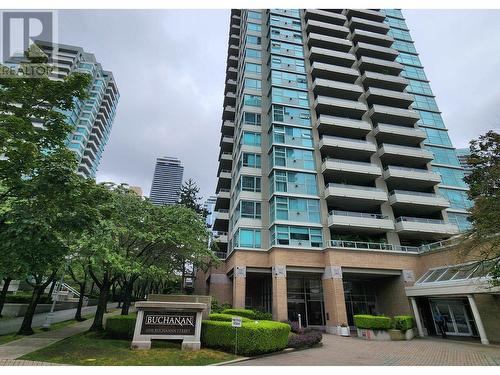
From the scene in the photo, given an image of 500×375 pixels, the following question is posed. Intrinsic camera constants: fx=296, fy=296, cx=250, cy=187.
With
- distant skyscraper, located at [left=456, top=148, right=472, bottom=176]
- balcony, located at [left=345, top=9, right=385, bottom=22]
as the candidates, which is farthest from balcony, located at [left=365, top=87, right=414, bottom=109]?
balcony, located at [left=345, top=9, right=385, bottom=22]

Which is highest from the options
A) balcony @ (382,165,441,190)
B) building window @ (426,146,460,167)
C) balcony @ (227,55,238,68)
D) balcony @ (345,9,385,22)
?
balcony @ (345,9,385,22)

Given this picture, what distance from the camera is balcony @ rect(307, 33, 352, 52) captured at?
43344 mm

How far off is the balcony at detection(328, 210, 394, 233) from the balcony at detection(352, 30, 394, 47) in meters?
30.5

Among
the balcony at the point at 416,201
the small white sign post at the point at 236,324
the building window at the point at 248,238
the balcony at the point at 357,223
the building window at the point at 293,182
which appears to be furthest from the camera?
the balcony at the point at 416,201

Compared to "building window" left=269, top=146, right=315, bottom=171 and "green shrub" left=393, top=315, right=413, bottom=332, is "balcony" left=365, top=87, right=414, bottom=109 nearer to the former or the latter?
"building window" left=269, top=146, right=315, bottom=171

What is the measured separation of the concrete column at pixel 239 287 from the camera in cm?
2839

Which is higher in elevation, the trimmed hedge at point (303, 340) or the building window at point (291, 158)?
the building window at point (291, 158)

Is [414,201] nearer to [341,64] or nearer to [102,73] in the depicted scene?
[341,64]

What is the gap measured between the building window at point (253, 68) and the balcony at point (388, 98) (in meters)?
15.5

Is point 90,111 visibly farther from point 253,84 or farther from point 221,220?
point 221,220

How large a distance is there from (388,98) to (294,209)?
22705mm

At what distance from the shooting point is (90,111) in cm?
8338

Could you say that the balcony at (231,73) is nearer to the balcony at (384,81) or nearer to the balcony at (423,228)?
the balcony at (384,81)

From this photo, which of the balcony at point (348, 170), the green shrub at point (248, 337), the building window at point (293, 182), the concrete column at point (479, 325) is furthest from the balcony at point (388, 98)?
the green shrub at point (248, 337)
